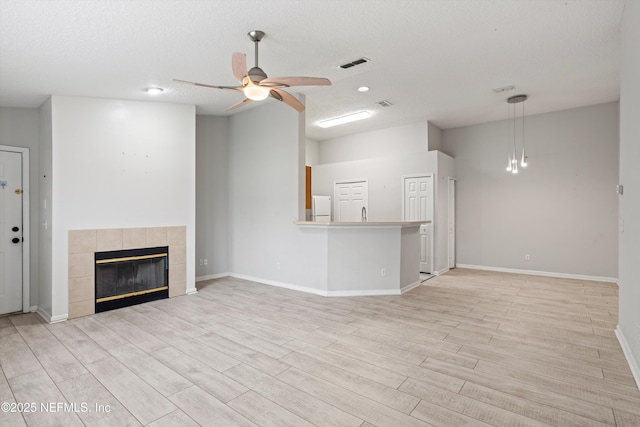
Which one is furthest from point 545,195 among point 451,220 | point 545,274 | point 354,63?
point 354,63

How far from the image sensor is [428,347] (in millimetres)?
3070

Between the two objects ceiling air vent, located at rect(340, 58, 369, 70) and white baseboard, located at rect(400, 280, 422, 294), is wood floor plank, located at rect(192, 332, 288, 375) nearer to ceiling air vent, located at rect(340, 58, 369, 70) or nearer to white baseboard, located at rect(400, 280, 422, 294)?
white baseboard, located at rect(400, 280, 422, 294)

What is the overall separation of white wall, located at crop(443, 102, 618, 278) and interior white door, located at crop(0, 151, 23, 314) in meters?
7.99

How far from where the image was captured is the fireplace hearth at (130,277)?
14.4 ft

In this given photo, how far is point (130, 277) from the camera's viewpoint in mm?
4621

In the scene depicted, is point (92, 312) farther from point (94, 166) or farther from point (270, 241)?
point (270, 241)

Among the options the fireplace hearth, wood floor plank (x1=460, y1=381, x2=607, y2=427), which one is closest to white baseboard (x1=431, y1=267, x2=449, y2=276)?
wood floor plank (x1=460, y1=381, x2=607, y2=427)

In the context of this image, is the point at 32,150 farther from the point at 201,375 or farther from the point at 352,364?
the point at 352,364

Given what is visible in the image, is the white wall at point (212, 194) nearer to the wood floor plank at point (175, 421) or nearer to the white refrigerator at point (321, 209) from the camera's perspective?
the white refrigerator at point (321, 209)

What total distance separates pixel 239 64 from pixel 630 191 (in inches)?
140

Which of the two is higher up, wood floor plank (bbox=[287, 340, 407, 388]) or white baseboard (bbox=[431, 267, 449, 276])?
white baseboard (bbox=[431, 267, 449, 276])

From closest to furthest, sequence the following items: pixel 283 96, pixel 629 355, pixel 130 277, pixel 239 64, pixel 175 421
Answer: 1. pixel 175 421
2. pixel 629 355
3. pixel 239 64
4. pixel 283 96
5. pixel 130 277

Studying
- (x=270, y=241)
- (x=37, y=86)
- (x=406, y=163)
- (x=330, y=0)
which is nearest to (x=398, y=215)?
(x=406, y=163)

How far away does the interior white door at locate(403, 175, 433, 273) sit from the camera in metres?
6.66
